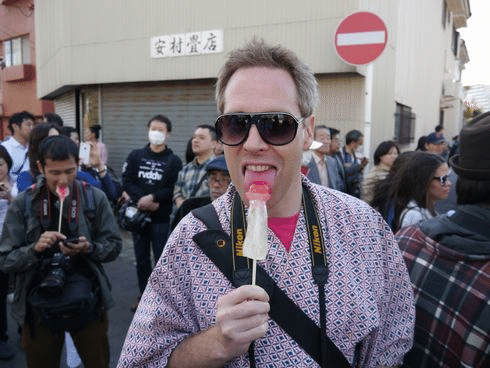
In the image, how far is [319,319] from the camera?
1.52 m

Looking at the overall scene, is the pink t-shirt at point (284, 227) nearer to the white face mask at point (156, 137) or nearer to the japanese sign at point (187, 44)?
the white face mask at point (156, 137)

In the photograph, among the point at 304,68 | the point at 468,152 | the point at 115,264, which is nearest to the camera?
the point at 304,68

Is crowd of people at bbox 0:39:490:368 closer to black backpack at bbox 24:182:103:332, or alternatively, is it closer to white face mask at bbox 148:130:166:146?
black backpack at bbox 24:182:103:332

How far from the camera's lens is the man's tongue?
154 cm

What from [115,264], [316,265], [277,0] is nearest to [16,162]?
[115,264]

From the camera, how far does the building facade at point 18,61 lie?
2053 centimetres

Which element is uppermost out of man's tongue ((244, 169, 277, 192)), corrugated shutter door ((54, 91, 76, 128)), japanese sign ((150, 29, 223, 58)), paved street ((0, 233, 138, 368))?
japanese sign ((150, 29, 223, 58))

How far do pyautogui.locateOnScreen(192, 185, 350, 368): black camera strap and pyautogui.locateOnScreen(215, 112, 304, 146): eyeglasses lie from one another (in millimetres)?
310

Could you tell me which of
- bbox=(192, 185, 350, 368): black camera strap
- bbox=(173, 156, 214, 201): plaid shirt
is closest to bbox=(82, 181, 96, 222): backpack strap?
bbox=(173, 156, 214, 201): plaid shirt

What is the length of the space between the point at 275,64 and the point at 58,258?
2.16m

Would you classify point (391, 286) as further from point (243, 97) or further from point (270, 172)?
point (243, 97)

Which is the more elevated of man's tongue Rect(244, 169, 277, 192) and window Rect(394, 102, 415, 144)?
window Rect(394, 102, 415, 144)

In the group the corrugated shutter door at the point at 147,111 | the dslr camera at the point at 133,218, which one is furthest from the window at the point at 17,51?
the dslr camera at the point at 133,218

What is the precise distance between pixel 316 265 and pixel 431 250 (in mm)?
743
